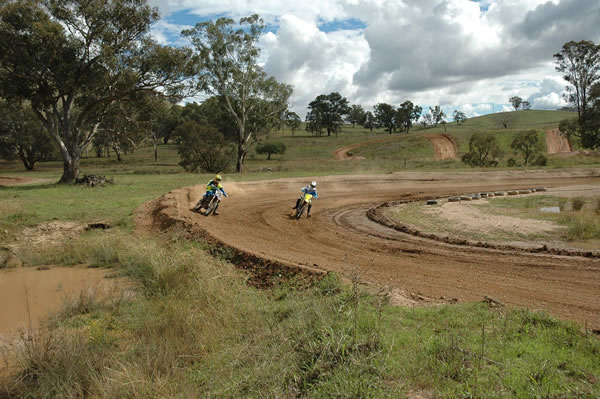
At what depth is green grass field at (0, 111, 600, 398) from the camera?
5.16m

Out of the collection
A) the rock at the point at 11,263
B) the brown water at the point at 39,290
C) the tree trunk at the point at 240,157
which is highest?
the tree trunk at the point at 240,157

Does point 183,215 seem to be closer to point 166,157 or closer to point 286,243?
point 286,243

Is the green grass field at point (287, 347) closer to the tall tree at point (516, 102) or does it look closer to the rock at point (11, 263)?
the rock at point (11, 263)

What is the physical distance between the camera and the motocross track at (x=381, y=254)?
29.1ft

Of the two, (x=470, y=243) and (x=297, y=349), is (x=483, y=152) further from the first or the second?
(x=297, y=349)

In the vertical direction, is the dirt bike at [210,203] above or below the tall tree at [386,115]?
below

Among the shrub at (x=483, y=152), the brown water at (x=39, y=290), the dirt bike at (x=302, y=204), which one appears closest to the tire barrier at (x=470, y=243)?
the dirt bike at (x=302, y=204)

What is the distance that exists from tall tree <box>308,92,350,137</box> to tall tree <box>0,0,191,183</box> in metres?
82.5

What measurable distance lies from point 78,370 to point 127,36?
2765cm

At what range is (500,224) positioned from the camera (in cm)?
1650

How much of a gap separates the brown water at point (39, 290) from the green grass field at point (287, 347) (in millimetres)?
1004

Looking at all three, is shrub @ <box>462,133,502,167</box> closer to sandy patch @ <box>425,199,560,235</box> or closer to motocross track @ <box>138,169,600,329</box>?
motocross track @ <box>138,169,600,329</box>

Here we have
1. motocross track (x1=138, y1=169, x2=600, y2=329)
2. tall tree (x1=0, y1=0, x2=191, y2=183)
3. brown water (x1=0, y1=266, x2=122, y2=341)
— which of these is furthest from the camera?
tall tree (x1=0, y1=0, x2=191, y2=183)

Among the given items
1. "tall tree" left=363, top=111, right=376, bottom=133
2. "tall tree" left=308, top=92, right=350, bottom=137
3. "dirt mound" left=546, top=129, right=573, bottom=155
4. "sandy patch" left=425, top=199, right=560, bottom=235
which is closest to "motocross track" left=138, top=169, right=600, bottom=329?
"sandy patch" left=425, top=199, right=560, bottom=235
